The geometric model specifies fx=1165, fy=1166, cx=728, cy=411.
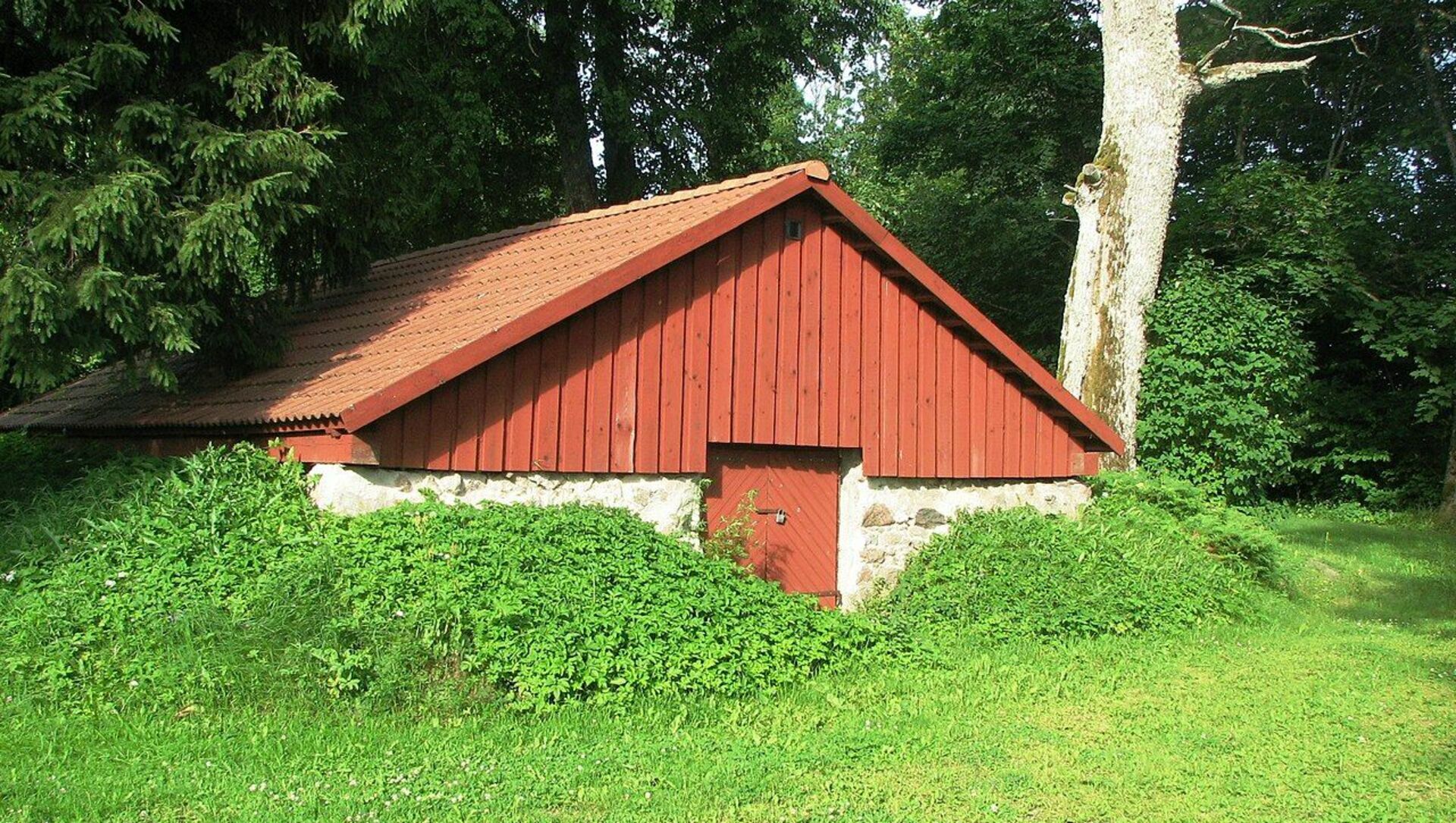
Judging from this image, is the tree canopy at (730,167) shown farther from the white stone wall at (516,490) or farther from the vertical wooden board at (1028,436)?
the vertical wooden board at (1028,436)

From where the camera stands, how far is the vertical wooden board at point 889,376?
1135 cm

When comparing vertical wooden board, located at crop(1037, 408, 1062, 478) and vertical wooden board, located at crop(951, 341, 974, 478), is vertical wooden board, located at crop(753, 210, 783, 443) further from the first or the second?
vertical wooden board, located at crop(1037, 408, 1062, 478)

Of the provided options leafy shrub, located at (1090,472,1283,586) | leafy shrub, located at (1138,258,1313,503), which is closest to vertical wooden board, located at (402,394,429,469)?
leafy shrub, located at (1090,472,1283,586)

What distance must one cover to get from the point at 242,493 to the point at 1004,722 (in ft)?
18.5

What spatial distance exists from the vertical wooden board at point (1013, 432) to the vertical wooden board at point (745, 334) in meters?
3.32

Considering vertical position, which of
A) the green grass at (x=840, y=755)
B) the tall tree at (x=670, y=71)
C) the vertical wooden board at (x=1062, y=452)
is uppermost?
the tall tree at (x=670, y=71)

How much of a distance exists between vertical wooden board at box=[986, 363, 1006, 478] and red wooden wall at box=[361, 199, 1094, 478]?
20 millimetres

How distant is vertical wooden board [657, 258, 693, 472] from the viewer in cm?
985

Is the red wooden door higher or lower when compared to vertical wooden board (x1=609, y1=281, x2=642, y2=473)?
lower

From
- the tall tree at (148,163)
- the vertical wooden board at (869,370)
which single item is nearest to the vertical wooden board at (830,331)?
the vertical wooden board at (869,370)

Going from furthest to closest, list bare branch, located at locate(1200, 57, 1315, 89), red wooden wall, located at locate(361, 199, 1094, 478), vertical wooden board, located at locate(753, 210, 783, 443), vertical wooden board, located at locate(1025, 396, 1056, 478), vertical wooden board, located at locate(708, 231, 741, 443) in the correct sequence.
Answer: bare branch, located at locate(1200, 57, 1315, 89) < vertical wooden board, located at locate(1025, 396, 1056, 478) < vertical wooden board, located at locate(753, 210, 783, 443) < vertical wooden board, located at locate(708, 231, 741, 443) < red wooden wall, located at locate(361, 199, 1094, 478)

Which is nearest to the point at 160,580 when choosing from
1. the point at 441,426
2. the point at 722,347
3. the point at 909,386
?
the point at 441,426

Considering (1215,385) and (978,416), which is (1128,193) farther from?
(978,416)

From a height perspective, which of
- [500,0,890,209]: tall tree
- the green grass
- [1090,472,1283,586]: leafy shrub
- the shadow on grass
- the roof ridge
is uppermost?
[500,0,890,209]: tall tree
